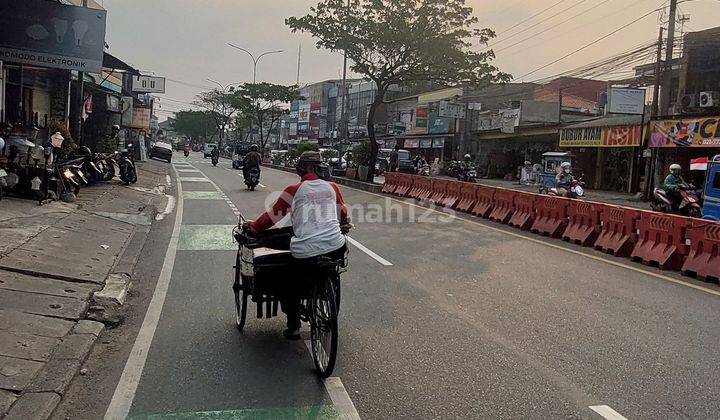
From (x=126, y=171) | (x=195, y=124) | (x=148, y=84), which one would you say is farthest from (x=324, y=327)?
(x=195, y=124)

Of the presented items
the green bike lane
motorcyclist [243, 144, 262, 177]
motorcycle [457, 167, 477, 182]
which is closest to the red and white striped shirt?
the green bike lane

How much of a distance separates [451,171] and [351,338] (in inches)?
1305

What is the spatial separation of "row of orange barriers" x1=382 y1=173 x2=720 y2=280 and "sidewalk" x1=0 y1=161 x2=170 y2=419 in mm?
8073

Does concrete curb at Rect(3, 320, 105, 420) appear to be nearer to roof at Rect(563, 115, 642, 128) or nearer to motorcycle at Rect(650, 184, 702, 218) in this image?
motorcycle at Rect(650, 184, 702, 218)

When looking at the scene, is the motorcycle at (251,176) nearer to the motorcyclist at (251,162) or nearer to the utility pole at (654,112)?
the motorcyclist at (251,162)

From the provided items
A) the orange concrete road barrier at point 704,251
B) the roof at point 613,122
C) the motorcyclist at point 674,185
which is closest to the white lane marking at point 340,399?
the orange concrete road barrier at point 704,251

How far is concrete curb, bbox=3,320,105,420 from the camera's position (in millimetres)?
3972

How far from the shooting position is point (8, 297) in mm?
6246

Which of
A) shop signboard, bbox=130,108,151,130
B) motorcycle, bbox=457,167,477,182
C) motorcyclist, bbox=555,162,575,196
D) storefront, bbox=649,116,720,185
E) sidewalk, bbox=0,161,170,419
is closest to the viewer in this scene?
sidewalk, bbox=0,161,170,419

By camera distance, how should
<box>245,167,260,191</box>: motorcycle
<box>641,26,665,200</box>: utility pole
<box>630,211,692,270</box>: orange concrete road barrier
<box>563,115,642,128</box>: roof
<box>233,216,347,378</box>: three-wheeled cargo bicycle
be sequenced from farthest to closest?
<box>563,115,642,128</box>: roof, <box>641,26,665,200</box>: utility pole, <box>245,167,260,191</box>: motorcycle, <box>630,211,692,270</box>: orange concrete road barrier, <box>233,216,347,378</box>: three-wheeled cargo bicycle

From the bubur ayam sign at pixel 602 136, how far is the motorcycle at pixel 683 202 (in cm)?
1604

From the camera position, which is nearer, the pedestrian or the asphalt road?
the asphalt road

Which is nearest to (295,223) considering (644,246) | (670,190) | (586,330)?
(586,330)

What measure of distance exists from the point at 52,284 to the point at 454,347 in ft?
15.1
